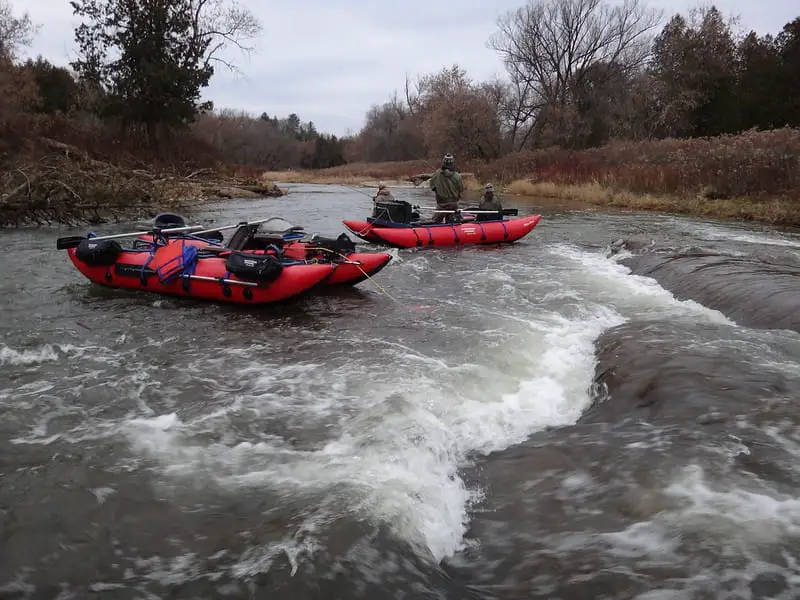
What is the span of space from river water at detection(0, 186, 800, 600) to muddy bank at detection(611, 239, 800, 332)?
62 millimetres

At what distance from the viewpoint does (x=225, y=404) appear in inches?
181

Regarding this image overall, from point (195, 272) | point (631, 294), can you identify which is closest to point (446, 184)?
point (631, 294)

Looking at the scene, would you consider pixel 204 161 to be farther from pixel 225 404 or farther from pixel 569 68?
pixel 225 404

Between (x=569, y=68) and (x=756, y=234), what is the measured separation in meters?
28.4

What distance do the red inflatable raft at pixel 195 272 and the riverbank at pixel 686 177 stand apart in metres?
12.3

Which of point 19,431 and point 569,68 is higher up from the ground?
point 569,68

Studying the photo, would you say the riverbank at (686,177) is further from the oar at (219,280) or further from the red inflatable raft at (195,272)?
the oar at (219,280)

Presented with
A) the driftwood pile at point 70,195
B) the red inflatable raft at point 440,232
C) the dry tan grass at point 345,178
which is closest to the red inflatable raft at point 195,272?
the red inflatable raft at point 440,232

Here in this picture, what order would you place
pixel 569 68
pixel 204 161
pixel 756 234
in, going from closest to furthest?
pixel 756 234
pixel 204 161
pixel 569 68

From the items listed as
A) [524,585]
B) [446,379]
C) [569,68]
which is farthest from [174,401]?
[569,68]

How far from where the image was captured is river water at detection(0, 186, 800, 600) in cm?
275

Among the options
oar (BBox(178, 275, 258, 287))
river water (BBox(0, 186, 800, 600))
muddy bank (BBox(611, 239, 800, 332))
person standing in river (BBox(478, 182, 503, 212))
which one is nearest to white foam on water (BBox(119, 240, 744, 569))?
river water (BBox(0, 186, 800, 600))

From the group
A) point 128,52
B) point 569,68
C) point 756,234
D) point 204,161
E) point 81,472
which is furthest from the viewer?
point 569,68

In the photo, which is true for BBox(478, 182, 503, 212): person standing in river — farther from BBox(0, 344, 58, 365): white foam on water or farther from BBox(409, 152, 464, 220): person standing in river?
BBox(0, 344, 58, 365): white foam on water
